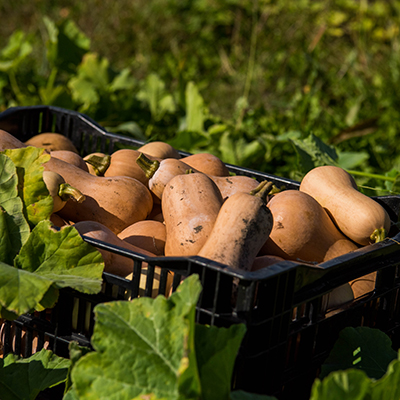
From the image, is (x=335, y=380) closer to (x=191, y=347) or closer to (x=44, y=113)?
(x=191, y=347)

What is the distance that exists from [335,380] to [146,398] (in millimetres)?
267

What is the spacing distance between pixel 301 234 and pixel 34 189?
637mm

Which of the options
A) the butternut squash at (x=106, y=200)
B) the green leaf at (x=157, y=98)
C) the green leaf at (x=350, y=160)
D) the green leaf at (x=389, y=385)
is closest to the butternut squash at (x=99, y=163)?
the butternut squash at (x=106, y=200)

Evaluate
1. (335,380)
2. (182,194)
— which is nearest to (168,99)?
(182,194)

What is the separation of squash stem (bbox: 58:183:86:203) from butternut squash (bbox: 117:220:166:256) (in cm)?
16

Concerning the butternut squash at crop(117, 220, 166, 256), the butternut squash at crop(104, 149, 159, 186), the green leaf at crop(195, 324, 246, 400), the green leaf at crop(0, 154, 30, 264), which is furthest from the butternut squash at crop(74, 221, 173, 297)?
the butternut squash at crop(104, 149, 159, 186)

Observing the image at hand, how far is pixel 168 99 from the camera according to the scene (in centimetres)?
329

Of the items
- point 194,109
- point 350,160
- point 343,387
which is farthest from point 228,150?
point 343,387

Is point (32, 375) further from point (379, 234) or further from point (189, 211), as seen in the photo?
point (379, 234)

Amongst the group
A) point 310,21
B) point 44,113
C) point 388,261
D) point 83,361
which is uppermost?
point 310,21

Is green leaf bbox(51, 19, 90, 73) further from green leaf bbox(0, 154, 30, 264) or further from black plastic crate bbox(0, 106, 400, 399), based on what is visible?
black plastic crate bbox(0, 106, 400, 399)

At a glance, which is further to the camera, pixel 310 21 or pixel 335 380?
pixel 310 21

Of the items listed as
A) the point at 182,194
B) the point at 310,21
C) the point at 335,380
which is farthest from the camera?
the point at 310,21

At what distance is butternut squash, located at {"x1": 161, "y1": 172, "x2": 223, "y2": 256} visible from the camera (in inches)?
46.6
